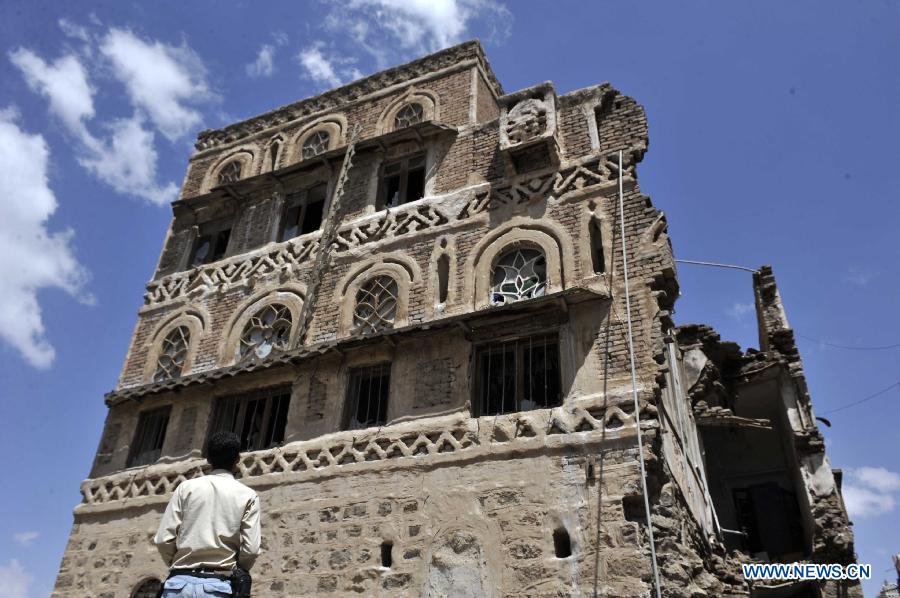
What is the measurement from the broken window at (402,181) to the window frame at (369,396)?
3.68m

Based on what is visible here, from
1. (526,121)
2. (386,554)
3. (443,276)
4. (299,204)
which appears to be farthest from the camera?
(299,204)

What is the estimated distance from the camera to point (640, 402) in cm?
890

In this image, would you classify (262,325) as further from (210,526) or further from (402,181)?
(210,526)

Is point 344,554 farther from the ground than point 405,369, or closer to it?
closer to it

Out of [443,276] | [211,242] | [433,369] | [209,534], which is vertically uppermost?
[211,242]

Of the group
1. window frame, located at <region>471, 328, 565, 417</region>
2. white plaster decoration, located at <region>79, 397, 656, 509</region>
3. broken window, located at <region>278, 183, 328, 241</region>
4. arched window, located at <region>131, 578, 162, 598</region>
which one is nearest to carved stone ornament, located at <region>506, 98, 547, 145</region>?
window frame, located at <region>471, 328, 565, 417</region>

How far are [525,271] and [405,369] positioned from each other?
245 centimetres

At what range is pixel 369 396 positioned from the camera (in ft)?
36.4

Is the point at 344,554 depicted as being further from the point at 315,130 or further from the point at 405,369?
the point at 315,130

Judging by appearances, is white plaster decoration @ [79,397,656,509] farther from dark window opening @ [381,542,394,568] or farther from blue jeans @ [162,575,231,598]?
blue jeans @ [162,575,231,598]

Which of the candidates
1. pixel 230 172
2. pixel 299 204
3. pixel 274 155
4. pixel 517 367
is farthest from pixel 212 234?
pixel 517 367

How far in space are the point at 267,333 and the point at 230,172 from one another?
5479mm

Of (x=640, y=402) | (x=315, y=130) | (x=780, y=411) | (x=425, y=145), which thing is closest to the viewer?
(x=640, y=402)

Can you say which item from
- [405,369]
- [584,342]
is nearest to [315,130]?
[405,369]
